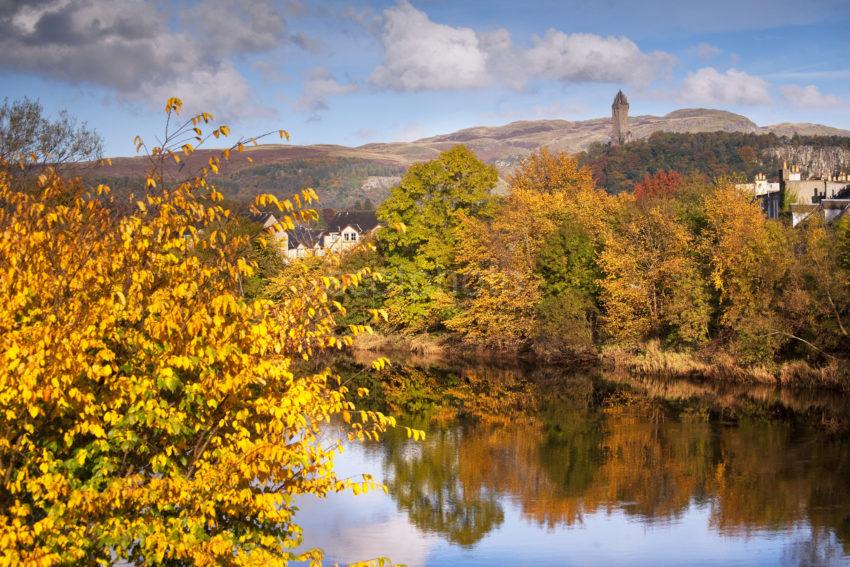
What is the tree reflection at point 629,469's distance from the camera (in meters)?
21.5

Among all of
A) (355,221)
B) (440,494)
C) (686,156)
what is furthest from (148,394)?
(686,156)

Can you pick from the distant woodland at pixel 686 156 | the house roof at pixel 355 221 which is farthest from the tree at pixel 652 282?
the distant woodland at pixel 686 156

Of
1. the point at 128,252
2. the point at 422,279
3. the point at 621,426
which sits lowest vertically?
the point at 621,426

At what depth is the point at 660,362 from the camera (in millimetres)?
42125

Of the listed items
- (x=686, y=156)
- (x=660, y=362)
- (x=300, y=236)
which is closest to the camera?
(x=660, y=362)

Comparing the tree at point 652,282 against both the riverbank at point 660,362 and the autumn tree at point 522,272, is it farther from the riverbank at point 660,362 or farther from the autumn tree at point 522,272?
the autumn tree at point 522,272

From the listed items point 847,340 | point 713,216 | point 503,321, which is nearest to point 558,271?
point 503,321

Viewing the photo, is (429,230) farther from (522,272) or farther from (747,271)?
(747,271)

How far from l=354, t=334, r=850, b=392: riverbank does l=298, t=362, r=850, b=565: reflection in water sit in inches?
47.4

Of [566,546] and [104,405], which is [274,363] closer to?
[104,405]

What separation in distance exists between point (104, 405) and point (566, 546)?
12959 millimetres

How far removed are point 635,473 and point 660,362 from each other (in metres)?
17.7

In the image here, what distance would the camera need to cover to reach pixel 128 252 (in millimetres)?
9984

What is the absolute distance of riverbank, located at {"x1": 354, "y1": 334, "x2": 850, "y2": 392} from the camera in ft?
A: 121
